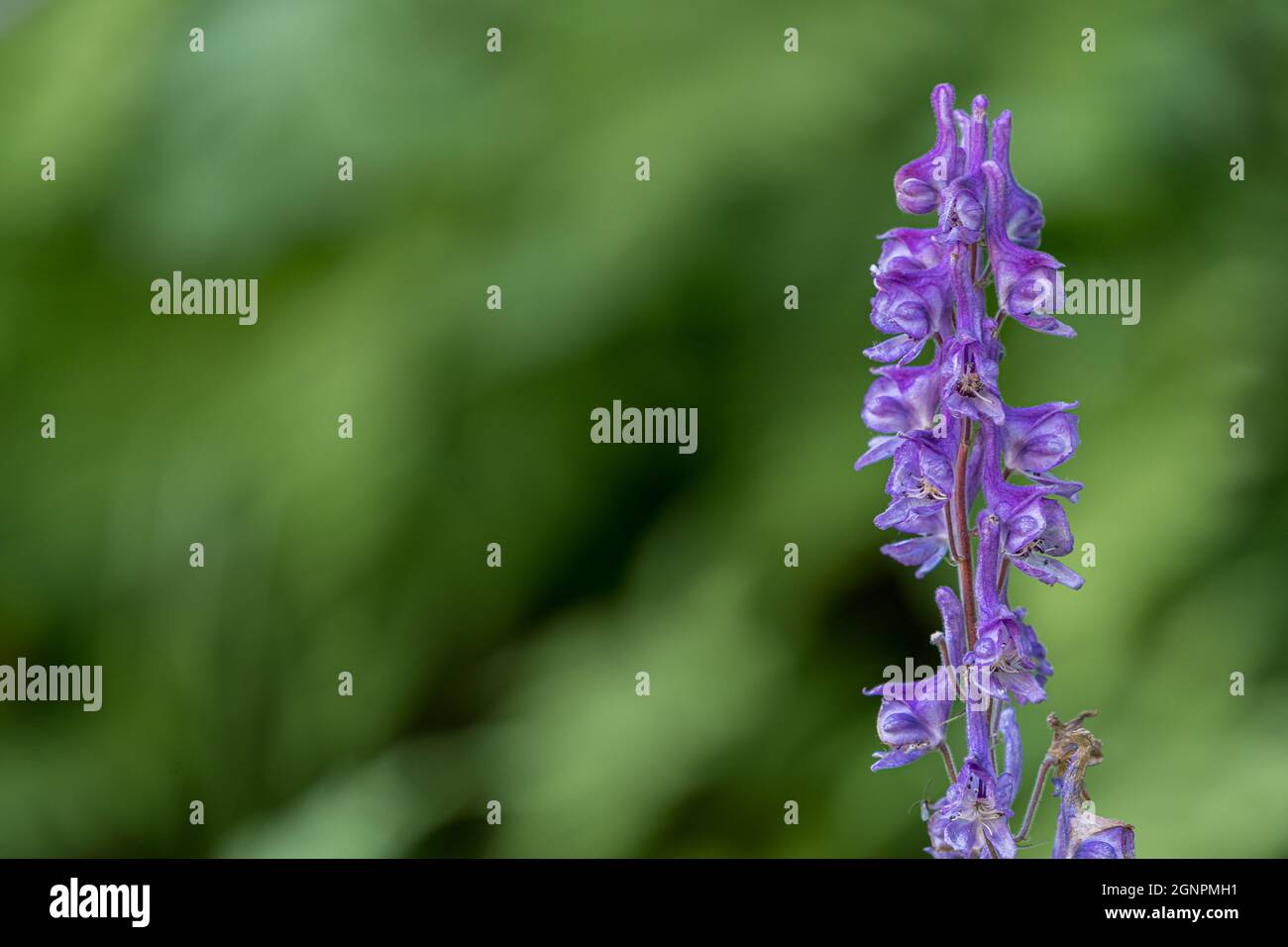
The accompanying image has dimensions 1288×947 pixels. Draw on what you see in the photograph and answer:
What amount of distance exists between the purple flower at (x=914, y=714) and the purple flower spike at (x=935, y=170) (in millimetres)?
508

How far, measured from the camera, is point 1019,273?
48.3 inches

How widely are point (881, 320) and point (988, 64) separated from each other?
3.02 m

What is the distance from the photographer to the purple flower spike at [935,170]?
1293mm

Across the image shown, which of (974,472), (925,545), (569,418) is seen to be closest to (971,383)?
(974,472)

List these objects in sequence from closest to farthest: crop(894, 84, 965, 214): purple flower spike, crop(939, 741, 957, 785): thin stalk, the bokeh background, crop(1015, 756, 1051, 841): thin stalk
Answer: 1. crop(1015, 756, 1051, 841): thin stalk
2. crop(939, 741, 957, 785): thin stalk
3. crop(894, 84, 965, 214): purple flower spike
4. the bokeh background

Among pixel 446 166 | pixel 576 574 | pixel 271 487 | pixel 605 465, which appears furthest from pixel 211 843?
pixel 446 166

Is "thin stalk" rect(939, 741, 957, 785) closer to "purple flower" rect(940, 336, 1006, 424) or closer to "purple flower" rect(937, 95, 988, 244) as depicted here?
"purple flower" rect(940, 336, 1006, 424)

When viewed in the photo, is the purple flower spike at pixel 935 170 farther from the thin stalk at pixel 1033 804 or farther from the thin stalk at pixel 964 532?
the thin stalk at pixel 1033 804

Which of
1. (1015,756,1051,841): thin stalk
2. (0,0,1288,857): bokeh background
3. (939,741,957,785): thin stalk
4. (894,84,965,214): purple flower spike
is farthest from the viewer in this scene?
(0,0,1288,857): bokeh background

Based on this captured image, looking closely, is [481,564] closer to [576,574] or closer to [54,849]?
[576,574]

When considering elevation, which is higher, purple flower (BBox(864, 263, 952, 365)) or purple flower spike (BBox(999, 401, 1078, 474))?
purple flower (BBox(864, 263, 952, 365))

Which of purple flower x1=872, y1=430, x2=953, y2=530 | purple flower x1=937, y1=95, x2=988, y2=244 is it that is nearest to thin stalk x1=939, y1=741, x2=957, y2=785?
purple flower x1=872, y1=430, x2=953, y2=530

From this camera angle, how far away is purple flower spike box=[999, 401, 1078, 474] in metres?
1.23

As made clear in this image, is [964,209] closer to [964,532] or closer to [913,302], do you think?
[913,302]
